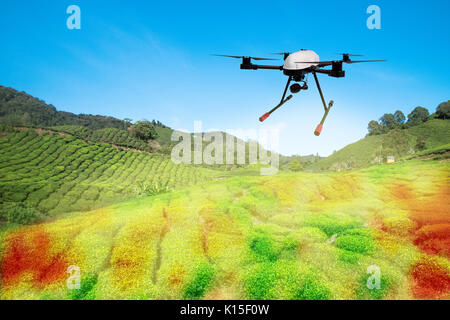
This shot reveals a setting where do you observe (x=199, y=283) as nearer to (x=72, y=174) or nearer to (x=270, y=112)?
(x=270, y=112)

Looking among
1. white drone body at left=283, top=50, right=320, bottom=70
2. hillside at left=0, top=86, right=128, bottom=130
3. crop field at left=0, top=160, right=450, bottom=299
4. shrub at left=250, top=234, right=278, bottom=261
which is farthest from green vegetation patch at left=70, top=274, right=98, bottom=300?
hillside at left=0, top=86, right=128, bottom=130

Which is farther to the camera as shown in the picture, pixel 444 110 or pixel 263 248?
pixel 444 110

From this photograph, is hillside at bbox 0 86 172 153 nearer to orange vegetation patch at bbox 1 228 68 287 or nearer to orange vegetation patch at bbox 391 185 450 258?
orange vegetation patch at bbox 1 228 68 287

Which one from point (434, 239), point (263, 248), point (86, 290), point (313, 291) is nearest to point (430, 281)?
point (434, 239)

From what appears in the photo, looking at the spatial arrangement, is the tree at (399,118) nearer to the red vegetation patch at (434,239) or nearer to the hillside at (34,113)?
the red vegetation patch at (434,239)

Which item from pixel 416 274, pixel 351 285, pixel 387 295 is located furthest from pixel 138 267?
pixel 416 274
